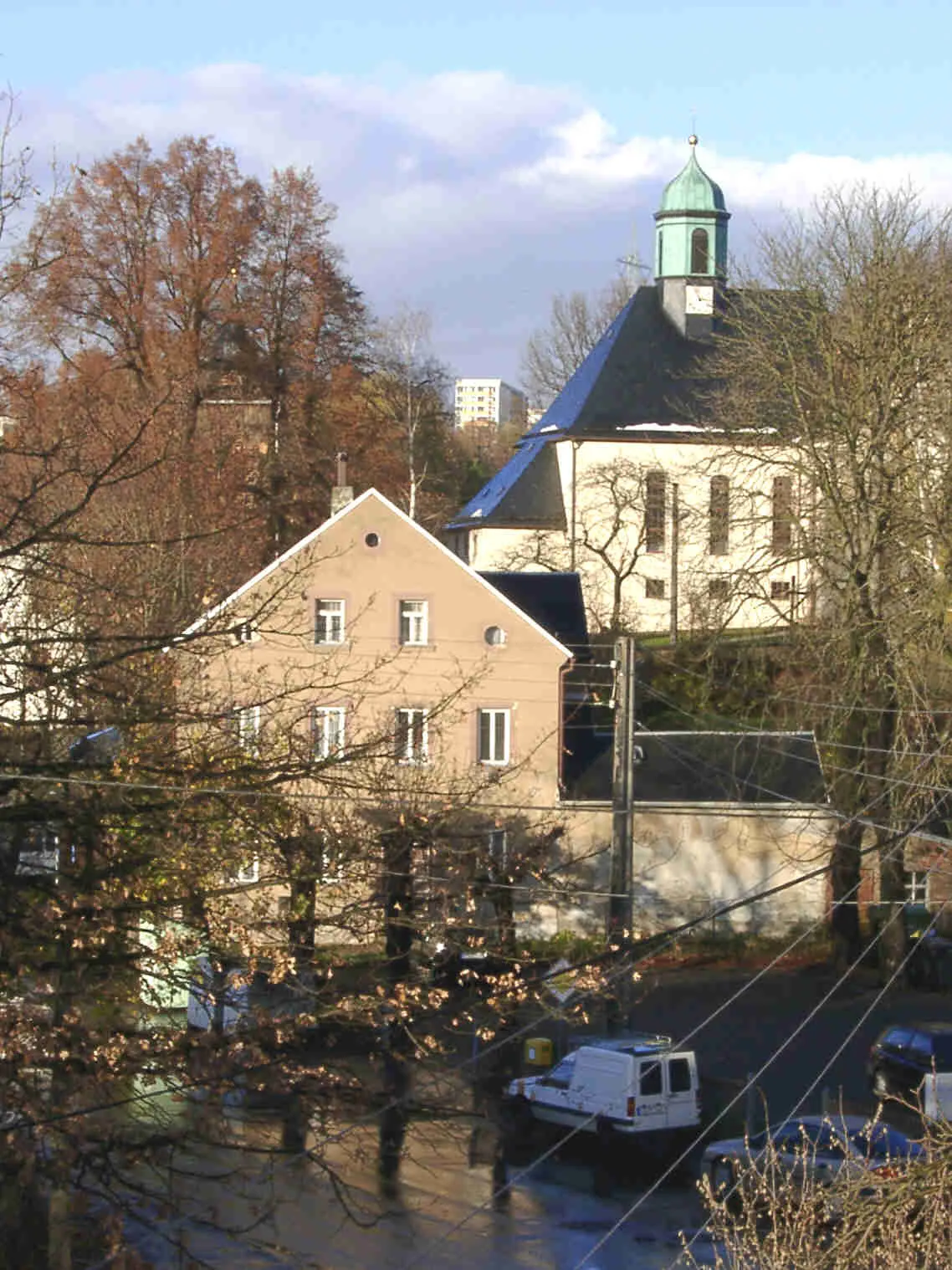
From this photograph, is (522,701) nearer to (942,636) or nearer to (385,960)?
(942,636)

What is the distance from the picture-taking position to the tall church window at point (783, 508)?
29891mm

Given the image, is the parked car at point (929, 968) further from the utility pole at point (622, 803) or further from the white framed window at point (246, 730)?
the white framed window at point (246, 730)

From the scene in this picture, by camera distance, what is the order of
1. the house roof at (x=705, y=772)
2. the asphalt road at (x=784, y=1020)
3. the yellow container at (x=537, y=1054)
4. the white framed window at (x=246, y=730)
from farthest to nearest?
the house roof at (x=705, y=772)
the asphalt road at (x=784, y=1020)
the yellow container at (x=537, y=1054)
the white framed window at (x=246, y=730)

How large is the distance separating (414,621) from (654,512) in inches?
775

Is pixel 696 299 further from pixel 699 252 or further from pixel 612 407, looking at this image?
pixel 612 407

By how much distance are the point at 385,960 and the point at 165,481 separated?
25.0 m

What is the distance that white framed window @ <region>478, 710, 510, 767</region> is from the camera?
33.1 m

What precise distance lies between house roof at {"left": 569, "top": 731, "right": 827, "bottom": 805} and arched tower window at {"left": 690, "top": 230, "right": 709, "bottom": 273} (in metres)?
26.8

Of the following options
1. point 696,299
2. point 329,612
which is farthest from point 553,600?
point 696,299

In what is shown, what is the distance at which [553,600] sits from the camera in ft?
129

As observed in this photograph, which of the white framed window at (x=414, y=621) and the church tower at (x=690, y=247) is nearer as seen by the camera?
the white framed window at (x=414, y=621)

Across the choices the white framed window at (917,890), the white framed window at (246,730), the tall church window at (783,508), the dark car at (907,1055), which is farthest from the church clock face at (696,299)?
the white framed window at (246,730)

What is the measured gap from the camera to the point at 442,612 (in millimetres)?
32844

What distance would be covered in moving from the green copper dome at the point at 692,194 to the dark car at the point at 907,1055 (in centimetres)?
3896
